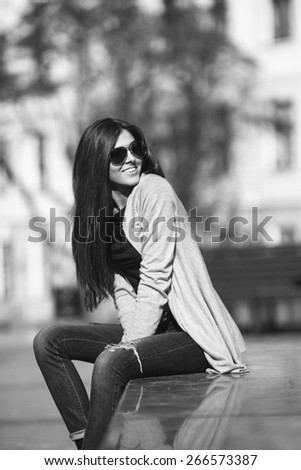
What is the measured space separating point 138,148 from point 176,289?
0.72 metres

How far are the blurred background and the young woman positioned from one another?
18.0 meters

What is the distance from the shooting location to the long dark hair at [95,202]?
4.56 metres

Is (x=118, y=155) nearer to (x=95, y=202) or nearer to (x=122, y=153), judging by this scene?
(x=122, y=153)

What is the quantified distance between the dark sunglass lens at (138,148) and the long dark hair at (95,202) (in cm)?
3

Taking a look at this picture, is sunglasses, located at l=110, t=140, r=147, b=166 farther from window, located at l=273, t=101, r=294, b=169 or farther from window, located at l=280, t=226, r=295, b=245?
window, located at l=280, t=226, r=295, b=245

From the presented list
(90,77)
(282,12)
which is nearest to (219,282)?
(90,77)

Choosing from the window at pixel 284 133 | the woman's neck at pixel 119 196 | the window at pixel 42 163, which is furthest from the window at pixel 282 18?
the woman's neck at pixel 119 196

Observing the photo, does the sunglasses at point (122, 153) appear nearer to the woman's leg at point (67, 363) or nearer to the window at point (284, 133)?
the woman's leg at point (67, 363)

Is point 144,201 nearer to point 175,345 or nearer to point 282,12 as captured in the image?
point 175,345

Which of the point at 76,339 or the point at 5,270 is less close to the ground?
the point at 76,339

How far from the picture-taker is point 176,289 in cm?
423

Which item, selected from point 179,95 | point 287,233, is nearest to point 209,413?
point 179,95

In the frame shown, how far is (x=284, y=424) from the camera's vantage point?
3.17 meters

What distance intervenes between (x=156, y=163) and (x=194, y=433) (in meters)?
1.84
